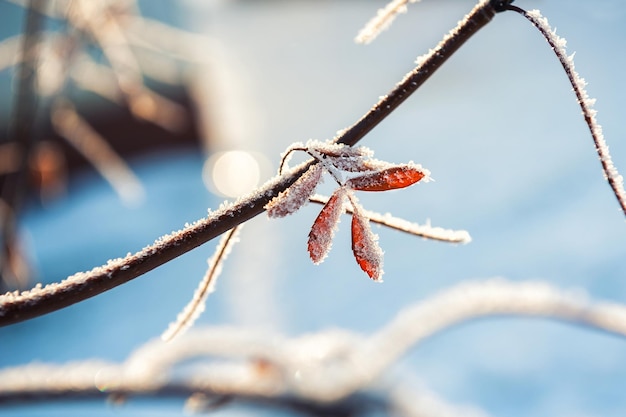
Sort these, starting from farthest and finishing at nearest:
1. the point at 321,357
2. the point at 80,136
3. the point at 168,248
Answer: the point at 80,136 → the point at 321,357 → the point at 168,248

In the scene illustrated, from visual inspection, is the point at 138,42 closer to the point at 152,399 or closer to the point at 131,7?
the point at 131,7

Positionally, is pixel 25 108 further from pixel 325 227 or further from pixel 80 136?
pixel 325 227

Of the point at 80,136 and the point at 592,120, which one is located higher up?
the point at 80,136

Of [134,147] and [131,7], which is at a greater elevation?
[134,147]

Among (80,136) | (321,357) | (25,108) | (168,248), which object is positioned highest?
(80,136)

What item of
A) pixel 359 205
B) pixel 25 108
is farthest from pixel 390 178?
pixel 25 108

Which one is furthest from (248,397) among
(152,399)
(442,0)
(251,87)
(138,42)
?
(251,87)

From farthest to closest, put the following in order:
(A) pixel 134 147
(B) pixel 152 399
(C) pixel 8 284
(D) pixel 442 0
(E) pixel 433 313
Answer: (A) pixel 134 147 → (D) pixel 442 0 → (C) pixel 8 284 → (E) pixel 433 313 → (B) pixel 152 399
